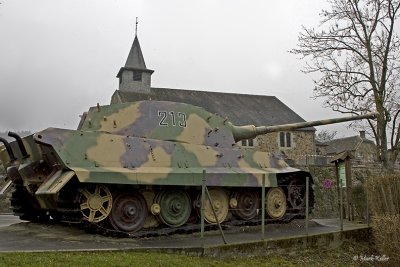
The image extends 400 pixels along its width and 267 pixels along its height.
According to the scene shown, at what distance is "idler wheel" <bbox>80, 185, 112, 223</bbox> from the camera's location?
9.96 metres

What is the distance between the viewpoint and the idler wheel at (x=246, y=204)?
1254cm

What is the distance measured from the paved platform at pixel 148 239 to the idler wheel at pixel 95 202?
46 centimetres

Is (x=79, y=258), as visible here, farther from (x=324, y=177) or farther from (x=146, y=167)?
(x=324, y=177)

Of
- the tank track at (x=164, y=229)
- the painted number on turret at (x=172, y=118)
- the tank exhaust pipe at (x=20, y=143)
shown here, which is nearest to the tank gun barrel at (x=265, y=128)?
the painted number on turret at (x=172, y=118)

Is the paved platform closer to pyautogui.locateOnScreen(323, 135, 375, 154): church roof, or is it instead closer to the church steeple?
the church steeple

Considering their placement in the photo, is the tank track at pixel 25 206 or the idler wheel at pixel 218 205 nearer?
the idler wheel at pixel 218 205

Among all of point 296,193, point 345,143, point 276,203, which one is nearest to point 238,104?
point 345,143

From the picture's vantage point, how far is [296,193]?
540 inches

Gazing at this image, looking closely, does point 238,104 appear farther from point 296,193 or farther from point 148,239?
point 148,239

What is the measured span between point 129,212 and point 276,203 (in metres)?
4.53

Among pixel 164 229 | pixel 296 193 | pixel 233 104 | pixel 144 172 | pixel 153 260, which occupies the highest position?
pixel 233 104

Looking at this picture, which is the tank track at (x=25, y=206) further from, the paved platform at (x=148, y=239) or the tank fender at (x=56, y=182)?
the tank fender at (x=56, y=182)

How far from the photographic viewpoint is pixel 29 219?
42.9ft

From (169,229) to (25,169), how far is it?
364 cm
